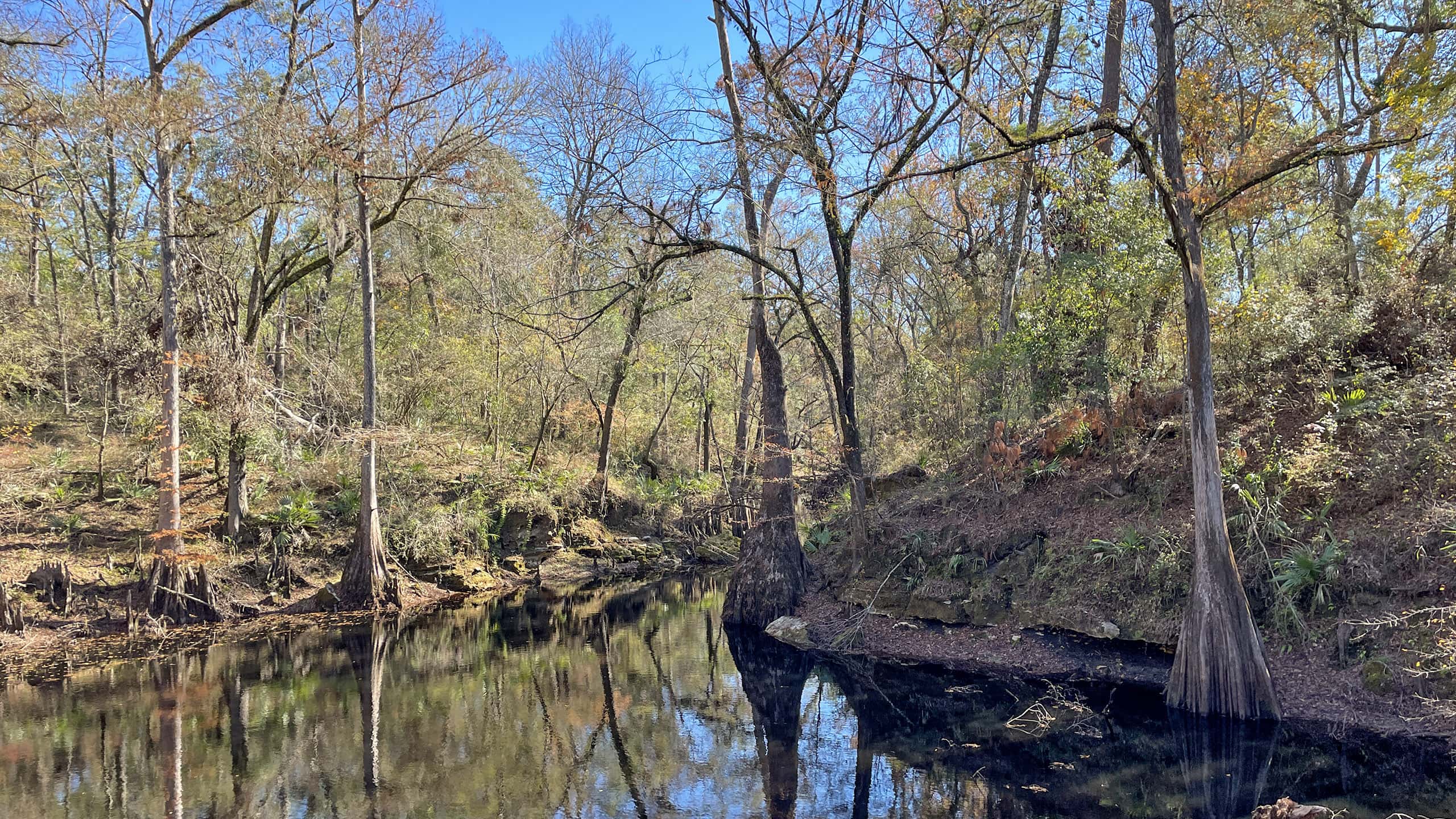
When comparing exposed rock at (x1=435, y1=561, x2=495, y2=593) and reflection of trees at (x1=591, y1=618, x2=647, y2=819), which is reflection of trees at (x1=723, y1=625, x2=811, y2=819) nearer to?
reflection of trees at (x1=591, y1=618, x2=647, y2=819)

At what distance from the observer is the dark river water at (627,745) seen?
25.4 ft

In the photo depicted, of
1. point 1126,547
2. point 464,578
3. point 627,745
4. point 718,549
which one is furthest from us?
point 718,549

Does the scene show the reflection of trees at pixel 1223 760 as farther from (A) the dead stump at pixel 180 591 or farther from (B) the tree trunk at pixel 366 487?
(A) the dead stump at pixel 180 591

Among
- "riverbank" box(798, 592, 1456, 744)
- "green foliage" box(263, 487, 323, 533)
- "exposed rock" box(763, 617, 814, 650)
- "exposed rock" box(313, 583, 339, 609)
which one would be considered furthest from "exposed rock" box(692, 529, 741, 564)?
"green foliage" box(263, 487, 323, 533)

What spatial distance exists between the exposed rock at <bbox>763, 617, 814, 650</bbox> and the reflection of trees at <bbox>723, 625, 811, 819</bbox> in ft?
0.37

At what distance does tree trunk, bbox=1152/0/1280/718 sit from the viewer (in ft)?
28.6

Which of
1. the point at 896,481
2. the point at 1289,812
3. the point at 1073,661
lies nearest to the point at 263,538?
the point at 896,481

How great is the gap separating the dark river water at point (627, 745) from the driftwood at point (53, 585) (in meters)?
2.90

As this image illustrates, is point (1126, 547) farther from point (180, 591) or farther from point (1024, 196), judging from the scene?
point (180, 591)

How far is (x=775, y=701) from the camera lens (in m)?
11.5

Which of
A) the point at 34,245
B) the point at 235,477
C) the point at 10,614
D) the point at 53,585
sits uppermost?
the point at 34,245

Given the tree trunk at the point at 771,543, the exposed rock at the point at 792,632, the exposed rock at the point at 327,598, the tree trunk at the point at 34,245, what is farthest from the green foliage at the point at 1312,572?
the tree trunk at the point at 34,245

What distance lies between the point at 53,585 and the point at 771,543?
509 inches

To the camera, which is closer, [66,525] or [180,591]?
[180,591]
